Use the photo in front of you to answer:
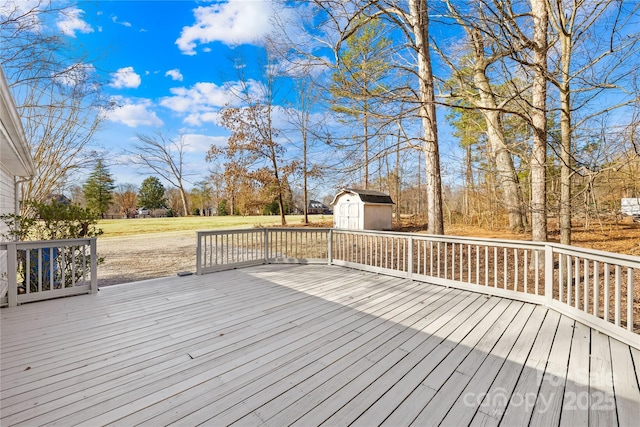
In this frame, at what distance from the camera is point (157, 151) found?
24469 mm

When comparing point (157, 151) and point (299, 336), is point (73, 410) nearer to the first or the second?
point (299, 336)

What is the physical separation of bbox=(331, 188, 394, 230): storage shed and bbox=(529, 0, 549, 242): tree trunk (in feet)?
26.5

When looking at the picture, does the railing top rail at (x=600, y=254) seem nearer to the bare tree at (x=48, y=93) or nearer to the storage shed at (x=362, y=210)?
the bare tree at (x=48, y=93)

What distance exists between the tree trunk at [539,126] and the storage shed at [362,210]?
8.09 m

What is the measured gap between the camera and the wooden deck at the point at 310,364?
63.1 inches

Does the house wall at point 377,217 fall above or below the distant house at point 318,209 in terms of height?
below

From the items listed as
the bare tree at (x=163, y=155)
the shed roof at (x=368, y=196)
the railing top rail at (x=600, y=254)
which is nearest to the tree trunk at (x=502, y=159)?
the railing top rail at (x=600, y=254)

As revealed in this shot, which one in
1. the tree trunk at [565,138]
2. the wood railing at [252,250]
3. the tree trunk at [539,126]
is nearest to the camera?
the tree trunk at [565,138]

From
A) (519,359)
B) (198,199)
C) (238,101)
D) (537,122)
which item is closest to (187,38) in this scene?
(238,101)

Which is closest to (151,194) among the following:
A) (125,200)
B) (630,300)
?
(125,200)

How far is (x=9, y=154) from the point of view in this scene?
3820mm

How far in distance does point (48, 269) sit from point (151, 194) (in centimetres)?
3622

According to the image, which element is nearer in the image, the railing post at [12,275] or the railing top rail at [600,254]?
the railing top rail at [600,254]

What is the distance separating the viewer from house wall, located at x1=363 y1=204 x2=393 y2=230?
1313 cm
